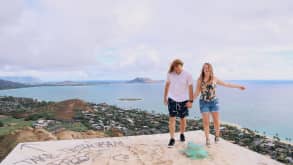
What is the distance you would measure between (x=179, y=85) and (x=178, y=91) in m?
0.08

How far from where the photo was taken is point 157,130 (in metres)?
6.75

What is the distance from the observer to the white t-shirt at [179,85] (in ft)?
11.6

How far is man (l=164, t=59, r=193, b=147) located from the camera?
355 centimetres

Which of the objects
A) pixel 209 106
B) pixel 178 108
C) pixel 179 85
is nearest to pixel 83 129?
pixel 178 108

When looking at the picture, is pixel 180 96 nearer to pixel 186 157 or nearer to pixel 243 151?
pixel 186 157

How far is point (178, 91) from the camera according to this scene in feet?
11.8

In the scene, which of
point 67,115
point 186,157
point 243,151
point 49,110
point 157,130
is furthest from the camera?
point 49,110

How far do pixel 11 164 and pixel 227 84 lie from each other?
2.76 meters

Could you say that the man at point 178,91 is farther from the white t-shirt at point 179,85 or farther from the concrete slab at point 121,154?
the concrete slab at point 121,154

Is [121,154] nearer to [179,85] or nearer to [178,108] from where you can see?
[178,108]

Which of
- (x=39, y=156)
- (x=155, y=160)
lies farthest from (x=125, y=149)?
(x=39, y=156)

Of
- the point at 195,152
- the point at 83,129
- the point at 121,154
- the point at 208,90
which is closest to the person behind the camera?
the point at 195,152

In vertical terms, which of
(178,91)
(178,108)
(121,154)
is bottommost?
(121,154)

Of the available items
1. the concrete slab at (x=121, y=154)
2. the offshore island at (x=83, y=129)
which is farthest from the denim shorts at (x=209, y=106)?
the offshore island at (x=83, y=129)
